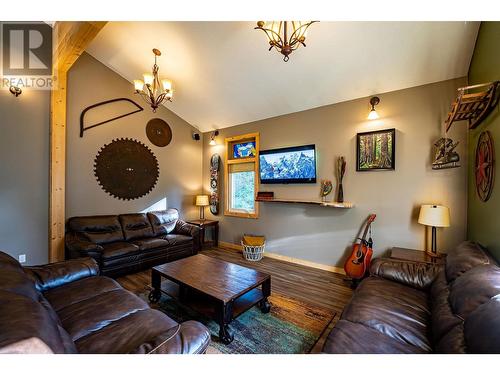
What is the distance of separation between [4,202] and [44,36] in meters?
2.47

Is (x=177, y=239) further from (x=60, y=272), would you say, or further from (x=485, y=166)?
(x=485, y=166)

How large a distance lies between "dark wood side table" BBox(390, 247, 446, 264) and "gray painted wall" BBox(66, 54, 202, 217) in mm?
4094

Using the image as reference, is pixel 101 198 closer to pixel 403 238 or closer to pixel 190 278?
pixel 190 278

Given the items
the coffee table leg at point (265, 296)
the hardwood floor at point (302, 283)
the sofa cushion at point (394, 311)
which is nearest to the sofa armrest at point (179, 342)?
the sofa cushion at point (394, 311)

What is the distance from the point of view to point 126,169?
3982 millimetres

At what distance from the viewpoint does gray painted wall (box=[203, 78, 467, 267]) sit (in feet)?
8.52

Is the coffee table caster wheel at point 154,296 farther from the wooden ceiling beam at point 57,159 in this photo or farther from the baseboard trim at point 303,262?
the baseboard trim at point 303,262

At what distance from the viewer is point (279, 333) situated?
188 cm

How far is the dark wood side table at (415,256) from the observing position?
7.62ft

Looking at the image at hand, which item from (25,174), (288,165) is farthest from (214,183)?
(25,174)

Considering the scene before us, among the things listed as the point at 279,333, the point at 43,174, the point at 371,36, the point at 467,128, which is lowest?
the point at 279,333

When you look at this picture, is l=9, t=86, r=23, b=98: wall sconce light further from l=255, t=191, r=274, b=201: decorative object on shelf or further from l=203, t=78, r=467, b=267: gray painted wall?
l=255, t=191, r=274, b=201: decorative object on shelf
